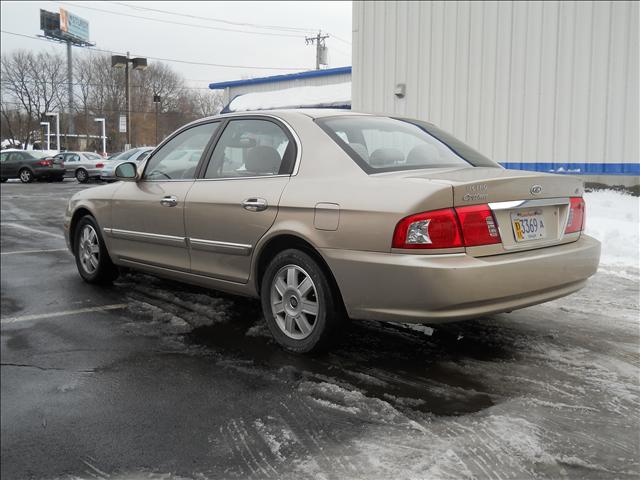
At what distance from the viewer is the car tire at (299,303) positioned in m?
3.61

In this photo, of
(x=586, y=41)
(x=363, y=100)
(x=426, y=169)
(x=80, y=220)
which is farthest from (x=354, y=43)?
(x=426, y=169)

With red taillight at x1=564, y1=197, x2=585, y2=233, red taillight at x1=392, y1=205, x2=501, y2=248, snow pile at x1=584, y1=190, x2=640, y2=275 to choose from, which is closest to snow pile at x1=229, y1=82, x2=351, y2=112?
snow pile at x1=584, y1=190, x2=640, y2=275

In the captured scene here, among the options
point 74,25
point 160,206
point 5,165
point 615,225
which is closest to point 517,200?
point 160,206

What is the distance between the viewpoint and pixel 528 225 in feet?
11.5

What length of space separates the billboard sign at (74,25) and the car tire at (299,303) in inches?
2909

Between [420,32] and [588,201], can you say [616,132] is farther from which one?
[420,32]

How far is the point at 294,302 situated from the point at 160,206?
1.58 metres

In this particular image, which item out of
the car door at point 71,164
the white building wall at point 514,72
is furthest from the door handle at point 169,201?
the car door at point 71,164

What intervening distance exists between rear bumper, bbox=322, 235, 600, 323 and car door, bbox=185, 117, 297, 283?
70 centimetres

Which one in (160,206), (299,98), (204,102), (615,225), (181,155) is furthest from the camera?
(204,102)

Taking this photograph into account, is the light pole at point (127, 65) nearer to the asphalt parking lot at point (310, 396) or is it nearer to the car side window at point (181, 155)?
the car side window at point (181, 155)

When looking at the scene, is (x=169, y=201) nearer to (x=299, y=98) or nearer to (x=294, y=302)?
(x=294, y=302)

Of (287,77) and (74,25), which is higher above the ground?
(74,25)

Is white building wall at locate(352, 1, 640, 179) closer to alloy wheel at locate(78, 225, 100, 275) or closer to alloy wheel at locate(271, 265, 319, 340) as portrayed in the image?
alloy wheel at locate(78, 225, 100, 275)
